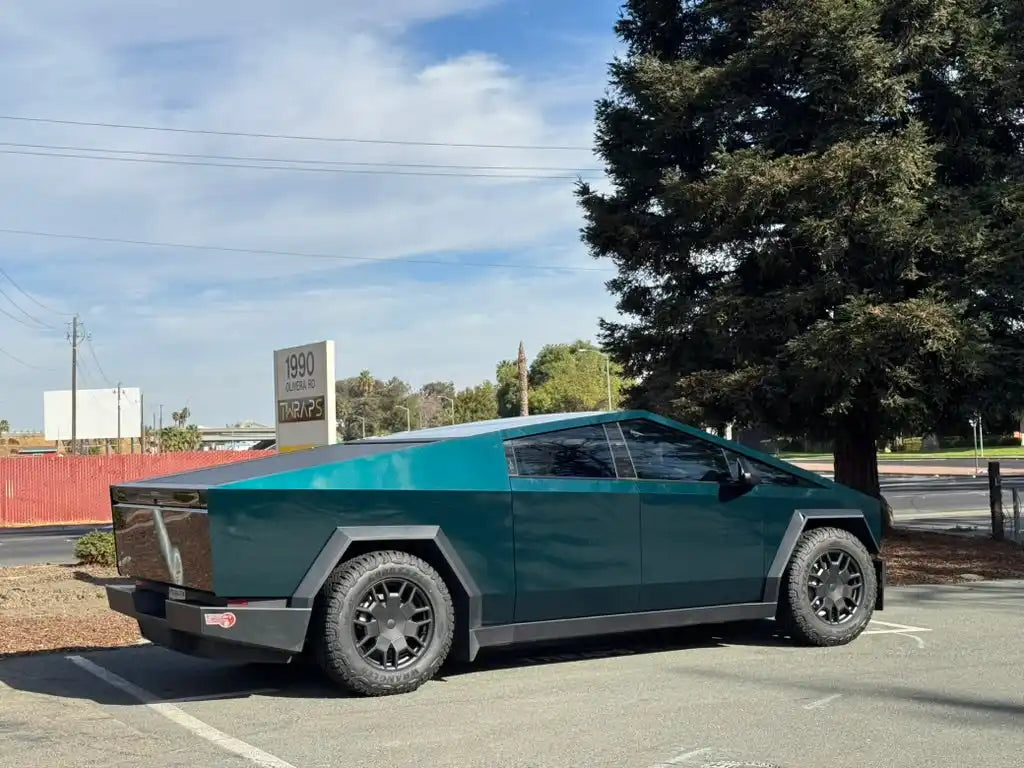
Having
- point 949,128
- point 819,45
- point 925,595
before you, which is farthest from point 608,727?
point 949,128

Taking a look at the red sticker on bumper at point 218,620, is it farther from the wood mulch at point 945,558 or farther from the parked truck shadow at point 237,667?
the wood mulch at point 945,558

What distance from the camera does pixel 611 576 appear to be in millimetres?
6613

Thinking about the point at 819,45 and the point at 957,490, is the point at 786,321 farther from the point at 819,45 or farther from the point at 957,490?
the point at 957,490

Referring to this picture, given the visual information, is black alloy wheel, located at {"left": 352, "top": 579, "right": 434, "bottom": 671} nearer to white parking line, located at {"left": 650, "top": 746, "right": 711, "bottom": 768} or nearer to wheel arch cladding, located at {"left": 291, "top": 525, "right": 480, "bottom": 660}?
wheel arch cladding, located at {"left": 291, "top": 525, "right": 480, "bottom": 660}

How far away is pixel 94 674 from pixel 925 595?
719 centimetres

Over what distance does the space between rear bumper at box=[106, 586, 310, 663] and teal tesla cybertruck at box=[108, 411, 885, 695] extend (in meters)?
0.01

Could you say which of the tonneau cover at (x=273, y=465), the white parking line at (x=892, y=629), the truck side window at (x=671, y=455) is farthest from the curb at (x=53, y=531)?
the truck side window at (x=671, y=455)

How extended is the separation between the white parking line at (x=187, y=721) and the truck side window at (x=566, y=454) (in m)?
2.20

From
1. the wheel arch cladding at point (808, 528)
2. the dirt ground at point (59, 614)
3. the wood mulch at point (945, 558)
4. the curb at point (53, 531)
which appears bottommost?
the curb at point (53, 531)

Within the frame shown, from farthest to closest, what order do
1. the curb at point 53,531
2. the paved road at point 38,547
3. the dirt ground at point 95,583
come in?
the curb at point 53,531 < the paved road at point 38,547 < the dirt ground at point 95,583

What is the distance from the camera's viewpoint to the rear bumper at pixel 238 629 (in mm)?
5586

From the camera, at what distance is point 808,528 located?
7.47 meters

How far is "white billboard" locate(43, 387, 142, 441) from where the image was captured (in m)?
72.6

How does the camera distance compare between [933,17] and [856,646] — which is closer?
[856,646]
